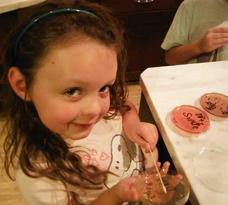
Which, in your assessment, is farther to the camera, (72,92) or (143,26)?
(143,26)

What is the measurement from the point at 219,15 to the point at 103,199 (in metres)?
0.80

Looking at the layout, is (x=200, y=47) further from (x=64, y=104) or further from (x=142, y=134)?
(x=64, y=104)

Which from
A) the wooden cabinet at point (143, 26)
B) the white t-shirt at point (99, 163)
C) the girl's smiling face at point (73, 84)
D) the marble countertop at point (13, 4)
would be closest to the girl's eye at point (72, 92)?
the girl's smiling face at point (73, 84)

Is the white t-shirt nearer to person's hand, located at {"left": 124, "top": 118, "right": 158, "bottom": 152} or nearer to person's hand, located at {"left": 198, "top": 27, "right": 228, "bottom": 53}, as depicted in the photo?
person's hand, located at {"left": 124, "top": 118, "right": 158, "bottom": 152}

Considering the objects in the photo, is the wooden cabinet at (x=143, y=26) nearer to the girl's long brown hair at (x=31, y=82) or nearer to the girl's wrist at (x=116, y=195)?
the girl's long brown hair at (x=31, y=82)

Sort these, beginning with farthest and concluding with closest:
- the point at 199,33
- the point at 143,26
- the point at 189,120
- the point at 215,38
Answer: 1. the point at 143,26
2. the point at 199,33
3. the point at 215,38
4. the point at 189,120

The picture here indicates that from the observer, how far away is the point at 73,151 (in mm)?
824

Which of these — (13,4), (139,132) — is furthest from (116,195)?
(13,4)

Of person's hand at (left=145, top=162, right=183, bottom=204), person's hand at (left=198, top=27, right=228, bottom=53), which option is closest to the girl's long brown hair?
person's hand at (left=145, top=162, right=183, bottom=204)

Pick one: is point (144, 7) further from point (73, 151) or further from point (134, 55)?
point (73, 151)

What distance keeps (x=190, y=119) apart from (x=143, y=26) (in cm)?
117

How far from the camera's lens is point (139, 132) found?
90cm

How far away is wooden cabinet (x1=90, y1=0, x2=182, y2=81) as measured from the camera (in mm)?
1827

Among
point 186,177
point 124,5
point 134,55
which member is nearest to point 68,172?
point 186,177
